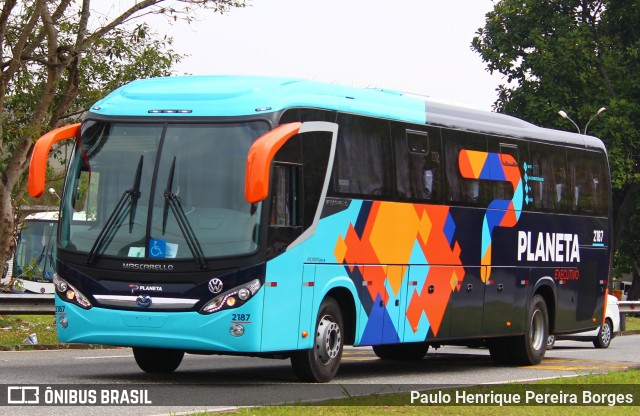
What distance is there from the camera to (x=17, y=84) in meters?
24.6

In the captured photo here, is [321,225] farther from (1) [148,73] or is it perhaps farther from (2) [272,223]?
(1) [148,73]

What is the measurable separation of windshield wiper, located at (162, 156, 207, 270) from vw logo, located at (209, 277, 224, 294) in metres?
0.17

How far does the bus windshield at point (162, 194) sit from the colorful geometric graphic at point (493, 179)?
197 inches

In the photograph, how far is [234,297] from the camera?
1356cm

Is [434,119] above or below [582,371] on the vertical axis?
above

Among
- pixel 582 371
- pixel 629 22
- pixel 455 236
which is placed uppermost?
pixel 629 22

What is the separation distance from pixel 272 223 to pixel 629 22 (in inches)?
1583

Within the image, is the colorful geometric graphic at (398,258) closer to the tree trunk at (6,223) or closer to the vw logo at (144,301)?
the vw logo at (144,301)

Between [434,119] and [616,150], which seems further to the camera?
[616,150]

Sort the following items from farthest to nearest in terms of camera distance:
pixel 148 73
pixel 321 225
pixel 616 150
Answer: pixel 616 150, pixel 148 73, pixel 321 225

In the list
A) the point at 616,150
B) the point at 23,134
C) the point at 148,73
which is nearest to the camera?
the point at 23,134

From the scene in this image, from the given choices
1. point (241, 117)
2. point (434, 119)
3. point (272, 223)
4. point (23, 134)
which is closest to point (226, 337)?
point (272, 223)

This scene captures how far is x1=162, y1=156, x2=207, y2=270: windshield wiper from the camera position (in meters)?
13.6

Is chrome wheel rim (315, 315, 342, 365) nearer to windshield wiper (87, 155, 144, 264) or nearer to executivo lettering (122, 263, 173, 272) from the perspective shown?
executivo lettering (122, 263, 173, 272)
